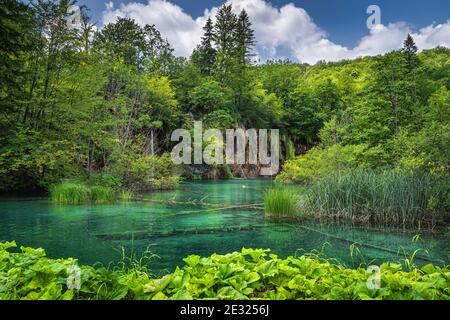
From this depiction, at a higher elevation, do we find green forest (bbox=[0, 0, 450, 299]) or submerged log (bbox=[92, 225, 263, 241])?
green forest (bbox=[0, 0, 450, 299])

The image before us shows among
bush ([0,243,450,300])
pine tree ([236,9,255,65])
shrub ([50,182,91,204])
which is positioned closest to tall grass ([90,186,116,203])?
shrub ([50,182,91,204])

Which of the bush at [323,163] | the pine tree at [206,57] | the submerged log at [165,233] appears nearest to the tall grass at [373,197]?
the submerged log at [165,233]

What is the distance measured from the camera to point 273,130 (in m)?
27.5

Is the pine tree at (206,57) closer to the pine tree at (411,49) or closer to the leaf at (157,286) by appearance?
the pine tree at (411,49)

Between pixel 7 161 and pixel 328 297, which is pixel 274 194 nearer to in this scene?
pixel 328 297

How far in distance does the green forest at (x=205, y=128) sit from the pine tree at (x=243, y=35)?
129mm

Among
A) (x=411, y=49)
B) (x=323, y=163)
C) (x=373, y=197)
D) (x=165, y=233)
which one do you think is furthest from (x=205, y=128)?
(x=165, y=233)

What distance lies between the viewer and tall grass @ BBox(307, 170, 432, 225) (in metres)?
6.98

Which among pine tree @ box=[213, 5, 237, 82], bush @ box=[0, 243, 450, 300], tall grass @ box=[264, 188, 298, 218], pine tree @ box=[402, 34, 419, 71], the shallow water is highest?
pine tree @ box=[213, 5, 237, 82]

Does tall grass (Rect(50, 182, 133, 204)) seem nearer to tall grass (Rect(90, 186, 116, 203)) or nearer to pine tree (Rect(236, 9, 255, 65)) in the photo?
tall grass (Rect(90, 186, 116, 203))

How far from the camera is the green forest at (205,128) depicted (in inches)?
76.2

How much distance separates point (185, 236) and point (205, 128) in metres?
17.9

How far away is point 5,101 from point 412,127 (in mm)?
11667

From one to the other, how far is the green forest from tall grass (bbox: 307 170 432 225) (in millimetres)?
23
